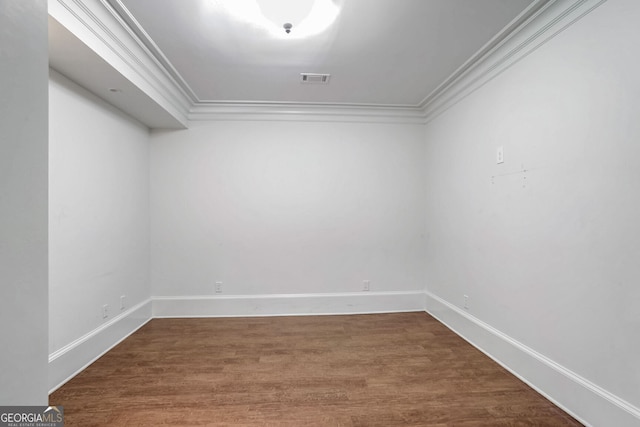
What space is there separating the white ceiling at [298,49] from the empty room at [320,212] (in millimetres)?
22

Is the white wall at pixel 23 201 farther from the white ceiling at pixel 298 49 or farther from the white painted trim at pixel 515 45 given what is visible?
the white painted trim at pixel 515 45

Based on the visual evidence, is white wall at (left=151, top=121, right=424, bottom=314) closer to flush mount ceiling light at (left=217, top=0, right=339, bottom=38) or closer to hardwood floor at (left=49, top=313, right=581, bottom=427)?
hardwood floor at (left=49, top=313, right=581, bottom=427)

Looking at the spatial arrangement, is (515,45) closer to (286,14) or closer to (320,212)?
(286,14)

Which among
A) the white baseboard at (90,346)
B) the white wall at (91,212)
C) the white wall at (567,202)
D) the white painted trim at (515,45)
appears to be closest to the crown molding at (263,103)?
the white painted trim at (515,45)

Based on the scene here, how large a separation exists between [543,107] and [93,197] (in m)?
3.72

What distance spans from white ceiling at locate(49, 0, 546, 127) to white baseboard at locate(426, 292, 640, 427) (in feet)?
7.90

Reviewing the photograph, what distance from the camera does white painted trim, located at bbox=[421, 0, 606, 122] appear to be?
181 centimetres

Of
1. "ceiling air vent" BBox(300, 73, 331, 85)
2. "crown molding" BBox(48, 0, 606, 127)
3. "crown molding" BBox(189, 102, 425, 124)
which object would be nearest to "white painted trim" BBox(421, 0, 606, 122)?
"crown molding" BBox(48, 0, 606, 127)

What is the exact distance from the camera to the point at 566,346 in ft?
6.03

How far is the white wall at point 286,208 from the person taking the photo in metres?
3.55

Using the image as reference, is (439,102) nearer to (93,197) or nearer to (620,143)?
(620,143)

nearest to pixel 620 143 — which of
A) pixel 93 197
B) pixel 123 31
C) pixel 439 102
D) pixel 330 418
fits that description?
pixel 439 102

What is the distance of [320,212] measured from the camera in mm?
3691

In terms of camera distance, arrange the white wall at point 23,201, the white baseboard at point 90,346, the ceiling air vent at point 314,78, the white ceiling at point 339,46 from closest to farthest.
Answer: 1. the white wall at point 23,201
2. the white ceiling at point 339,46
3. the white baseboard at point 90,346
4. the ceiling air vent at point 314,78
